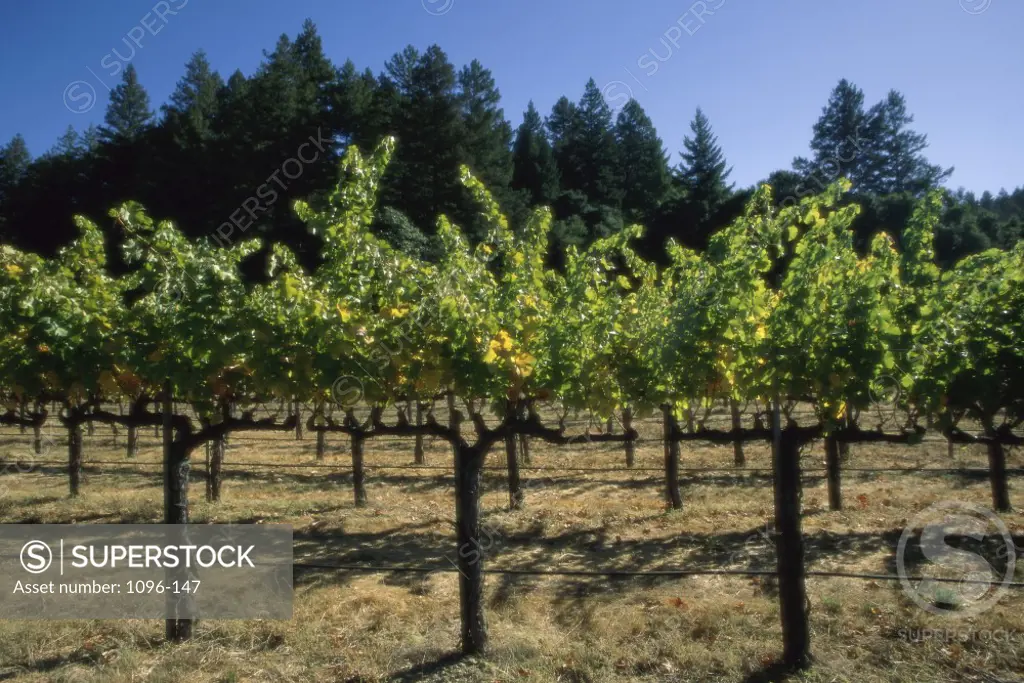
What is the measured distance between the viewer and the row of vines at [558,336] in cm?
504

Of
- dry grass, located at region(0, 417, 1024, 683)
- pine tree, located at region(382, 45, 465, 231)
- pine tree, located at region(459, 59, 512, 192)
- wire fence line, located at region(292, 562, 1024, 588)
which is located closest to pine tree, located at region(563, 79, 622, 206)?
pine tree, located at region(459, 59, 512, 192)

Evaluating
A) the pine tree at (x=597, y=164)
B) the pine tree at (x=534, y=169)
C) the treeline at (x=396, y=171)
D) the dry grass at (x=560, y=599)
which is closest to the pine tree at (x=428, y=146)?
the treeline at (x=396, y=171)

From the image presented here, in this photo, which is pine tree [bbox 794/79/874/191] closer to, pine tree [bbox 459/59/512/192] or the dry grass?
pine tree [bbox 459/59/512/192]

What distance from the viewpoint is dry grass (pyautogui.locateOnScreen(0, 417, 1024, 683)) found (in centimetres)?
559

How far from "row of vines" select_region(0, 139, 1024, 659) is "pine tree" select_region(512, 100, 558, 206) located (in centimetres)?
3065

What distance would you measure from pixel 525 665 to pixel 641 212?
38.8m

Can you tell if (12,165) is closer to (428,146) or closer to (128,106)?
(128,106)

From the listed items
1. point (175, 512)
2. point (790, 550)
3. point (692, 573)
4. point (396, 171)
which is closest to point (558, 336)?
point (790, 550)

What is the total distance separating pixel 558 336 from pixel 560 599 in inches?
128

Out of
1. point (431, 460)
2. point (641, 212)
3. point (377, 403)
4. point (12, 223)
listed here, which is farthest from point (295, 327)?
point (12, 223)

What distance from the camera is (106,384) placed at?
666 cm

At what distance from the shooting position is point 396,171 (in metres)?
31.0

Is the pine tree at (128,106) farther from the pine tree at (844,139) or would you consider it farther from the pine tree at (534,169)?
the pine tree at (844,139)

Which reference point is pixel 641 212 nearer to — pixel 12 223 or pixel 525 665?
pixel 12 223
